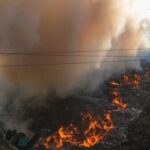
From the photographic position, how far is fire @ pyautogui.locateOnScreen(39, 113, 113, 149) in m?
30.1

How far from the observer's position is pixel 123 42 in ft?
177

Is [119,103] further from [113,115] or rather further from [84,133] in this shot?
[84,133]

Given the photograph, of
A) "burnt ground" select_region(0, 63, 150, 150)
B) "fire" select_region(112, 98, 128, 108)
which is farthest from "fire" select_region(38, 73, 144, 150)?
"burnt ground" select_region(0, 63, 150, 150)

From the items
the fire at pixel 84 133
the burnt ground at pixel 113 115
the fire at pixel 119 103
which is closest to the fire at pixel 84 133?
the fire at pixel 84 133

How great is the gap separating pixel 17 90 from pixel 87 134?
1265 centimetres

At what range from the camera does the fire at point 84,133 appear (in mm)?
30084

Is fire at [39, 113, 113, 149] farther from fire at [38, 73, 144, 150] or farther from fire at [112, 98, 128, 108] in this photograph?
fire at [112, 98, 128, 108]

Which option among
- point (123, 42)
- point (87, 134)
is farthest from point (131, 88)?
point (87, 134)

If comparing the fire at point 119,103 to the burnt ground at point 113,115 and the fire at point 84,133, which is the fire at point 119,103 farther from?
the fire at point 84,133

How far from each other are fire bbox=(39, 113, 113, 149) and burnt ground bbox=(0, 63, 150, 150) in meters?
0.74

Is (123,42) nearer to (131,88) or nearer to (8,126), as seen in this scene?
(131,88)

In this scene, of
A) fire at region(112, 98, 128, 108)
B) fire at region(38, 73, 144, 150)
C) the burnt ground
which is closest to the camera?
the burnt ground

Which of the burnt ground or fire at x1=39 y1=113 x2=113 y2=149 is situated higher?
the burnt ground

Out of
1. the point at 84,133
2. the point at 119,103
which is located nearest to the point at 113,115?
the point at 119,103
